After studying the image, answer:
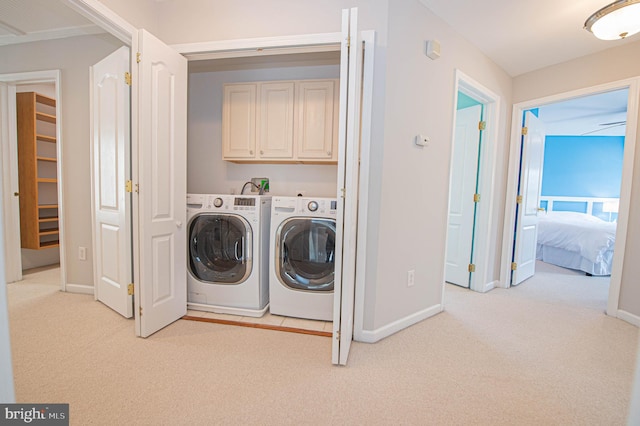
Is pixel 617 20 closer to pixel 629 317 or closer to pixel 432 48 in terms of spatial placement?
pixel 432 48

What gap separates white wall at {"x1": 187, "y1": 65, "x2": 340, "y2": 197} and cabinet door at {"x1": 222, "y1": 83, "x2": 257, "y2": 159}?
0.95 feet

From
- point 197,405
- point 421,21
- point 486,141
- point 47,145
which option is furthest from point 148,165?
point 486,141

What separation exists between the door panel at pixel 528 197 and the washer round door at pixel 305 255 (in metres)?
2.44

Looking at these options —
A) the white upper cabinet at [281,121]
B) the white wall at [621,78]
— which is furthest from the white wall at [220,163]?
the white wall at [621,78]

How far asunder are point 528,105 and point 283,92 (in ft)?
8.63

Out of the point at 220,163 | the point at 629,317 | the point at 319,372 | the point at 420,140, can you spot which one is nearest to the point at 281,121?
the point at 220,163

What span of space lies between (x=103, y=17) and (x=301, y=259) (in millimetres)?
2069

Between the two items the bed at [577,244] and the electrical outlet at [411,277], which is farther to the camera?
the bed at [577,244]

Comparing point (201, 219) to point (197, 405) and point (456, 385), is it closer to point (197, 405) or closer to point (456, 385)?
point (197, 405)

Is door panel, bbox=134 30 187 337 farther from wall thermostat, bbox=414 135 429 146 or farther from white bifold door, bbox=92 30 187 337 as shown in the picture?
wall thermostat, bbox=414 135 429 146

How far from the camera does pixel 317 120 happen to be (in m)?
2.59

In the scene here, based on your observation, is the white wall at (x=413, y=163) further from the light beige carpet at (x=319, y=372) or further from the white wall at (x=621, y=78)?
the white wall at (x=621, y=78)

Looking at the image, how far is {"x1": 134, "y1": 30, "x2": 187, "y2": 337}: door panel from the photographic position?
187 centimetres

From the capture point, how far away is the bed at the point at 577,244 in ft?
12.6
